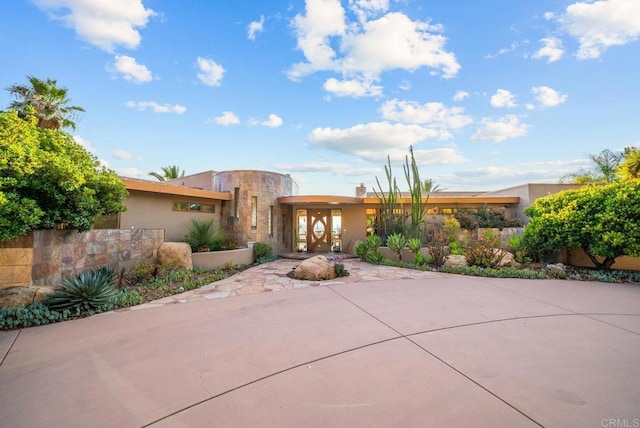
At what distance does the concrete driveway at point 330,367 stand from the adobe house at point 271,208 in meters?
5.60

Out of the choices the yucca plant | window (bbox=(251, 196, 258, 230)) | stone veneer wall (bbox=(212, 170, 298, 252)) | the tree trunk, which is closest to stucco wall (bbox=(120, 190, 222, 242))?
stone veneer wall (bbox=(212, 170, 298, 252))

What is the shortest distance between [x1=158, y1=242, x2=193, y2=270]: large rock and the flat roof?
208 centimetres

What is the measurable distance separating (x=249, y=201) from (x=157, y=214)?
11.4ft

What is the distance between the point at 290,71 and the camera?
1027cm

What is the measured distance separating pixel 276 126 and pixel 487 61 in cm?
878

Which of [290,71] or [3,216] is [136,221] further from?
[290,71]

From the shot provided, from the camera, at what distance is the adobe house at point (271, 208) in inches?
359

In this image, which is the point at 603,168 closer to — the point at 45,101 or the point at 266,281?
the point at 266,281

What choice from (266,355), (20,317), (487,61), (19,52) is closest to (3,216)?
(20,317)

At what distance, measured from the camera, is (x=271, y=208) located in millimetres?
11953

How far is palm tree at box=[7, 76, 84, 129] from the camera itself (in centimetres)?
976

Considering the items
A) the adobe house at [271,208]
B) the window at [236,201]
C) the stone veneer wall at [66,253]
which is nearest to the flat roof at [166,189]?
the adobe house at [271,208]

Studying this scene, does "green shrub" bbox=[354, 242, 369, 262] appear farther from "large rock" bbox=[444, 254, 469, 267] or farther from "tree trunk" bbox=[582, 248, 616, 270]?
"tree trunk" bbox=[582, 248, 616, 270]

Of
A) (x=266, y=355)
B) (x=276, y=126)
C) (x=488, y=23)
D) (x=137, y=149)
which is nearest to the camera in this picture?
(x=266, y=355)
